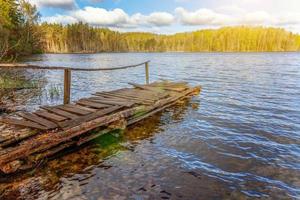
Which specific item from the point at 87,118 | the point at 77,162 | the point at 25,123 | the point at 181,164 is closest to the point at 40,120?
the point at 25,123

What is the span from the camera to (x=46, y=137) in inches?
264

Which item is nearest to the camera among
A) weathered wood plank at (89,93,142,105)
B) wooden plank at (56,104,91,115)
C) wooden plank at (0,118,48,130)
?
wooden plank at (0,118,48,130)

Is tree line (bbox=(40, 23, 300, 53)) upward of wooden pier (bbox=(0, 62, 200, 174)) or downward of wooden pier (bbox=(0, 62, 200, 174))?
upward

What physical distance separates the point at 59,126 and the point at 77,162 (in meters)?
1.14

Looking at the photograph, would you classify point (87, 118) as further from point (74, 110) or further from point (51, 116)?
point (51, 116)

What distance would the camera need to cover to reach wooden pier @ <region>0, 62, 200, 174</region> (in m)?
6.29

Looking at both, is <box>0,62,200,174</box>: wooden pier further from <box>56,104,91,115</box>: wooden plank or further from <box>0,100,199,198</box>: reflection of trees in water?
<box>0,100,199,198</box>: reflection of trees in water

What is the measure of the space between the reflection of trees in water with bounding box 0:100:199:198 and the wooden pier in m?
0.25

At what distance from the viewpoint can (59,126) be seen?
23.8 feet

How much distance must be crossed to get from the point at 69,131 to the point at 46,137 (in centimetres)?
69

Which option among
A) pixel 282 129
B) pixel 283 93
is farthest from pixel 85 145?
pixel 283 93

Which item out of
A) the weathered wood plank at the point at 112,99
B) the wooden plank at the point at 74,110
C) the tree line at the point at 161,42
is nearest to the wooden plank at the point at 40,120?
the wooden plank at the point at 74,110

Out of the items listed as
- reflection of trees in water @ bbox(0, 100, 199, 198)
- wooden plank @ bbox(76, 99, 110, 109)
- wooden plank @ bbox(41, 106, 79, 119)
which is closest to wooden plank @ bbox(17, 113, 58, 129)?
wooden plank @ bbox(41, 106, 79, 119)

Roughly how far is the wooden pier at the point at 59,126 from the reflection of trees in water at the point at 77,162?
9.8 inches
